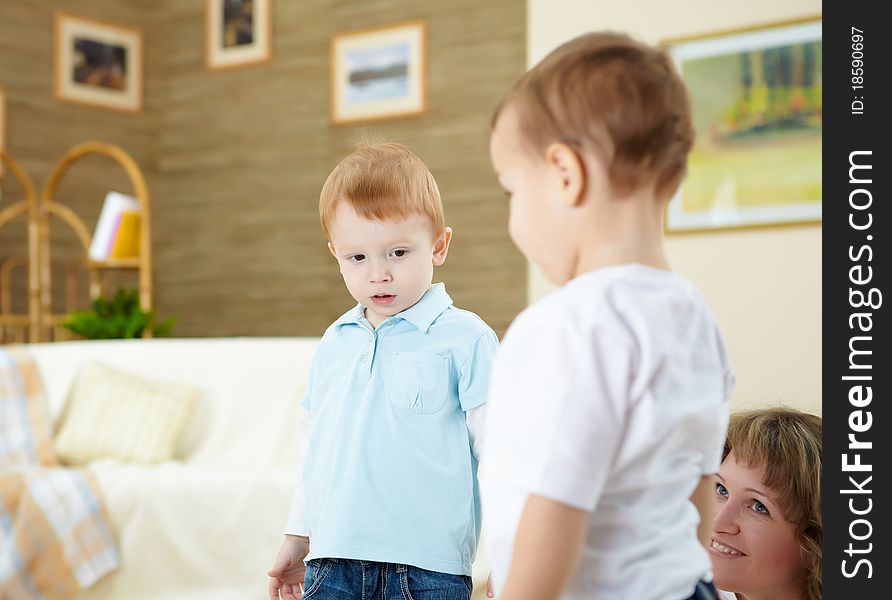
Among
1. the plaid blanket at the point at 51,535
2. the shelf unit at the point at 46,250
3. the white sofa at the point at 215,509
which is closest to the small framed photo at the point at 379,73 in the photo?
the shelf unit at the point at 46,250

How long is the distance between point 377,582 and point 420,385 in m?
0.22

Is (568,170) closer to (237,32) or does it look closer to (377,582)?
(377,582)

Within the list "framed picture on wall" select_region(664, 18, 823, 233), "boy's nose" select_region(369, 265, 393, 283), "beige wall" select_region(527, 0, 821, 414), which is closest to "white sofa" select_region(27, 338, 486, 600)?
"boy's nose" select_region(369, 265, 393, 283)

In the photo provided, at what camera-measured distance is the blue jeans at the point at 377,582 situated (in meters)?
1.16

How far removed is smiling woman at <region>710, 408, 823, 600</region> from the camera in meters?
1.27

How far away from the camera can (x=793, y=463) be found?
1286 mm

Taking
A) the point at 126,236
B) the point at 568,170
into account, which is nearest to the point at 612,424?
the point at 568,170

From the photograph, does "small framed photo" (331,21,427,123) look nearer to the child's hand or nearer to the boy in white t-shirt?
the child's hand

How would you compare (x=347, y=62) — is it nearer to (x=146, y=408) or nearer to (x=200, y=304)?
(x=200, y=304)

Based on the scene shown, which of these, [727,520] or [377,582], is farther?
[727,520]

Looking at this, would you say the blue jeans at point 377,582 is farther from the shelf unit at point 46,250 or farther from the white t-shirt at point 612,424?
the shelf unit at point 46,250

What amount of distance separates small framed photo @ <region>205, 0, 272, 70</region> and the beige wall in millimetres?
1901

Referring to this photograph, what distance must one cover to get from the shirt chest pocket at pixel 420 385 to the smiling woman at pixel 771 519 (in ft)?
1.29
